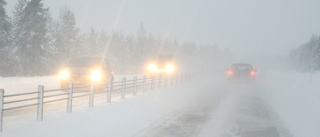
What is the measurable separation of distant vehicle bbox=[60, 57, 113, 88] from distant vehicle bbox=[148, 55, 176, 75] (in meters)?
14.7

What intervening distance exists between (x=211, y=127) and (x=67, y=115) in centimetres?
415

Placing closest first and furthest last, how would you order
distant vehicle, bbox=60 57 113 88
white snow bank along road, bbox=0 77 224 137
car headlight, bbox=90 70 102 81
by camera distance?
white snow bank along road, bbox=0 77 224 137 < distant vehicle, bbox=60 57 113 88 < car headlight, bbox=90 70 102 81

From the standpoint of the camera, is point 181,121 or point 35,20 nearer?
point 181,121

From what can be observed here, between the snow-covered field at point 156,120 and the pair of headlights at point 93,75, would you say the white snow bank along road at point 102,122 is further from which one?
the pair of headlights at point 93,75

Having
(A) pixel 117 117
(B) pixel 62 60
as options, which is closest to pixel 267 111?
(A) pixel 117 117

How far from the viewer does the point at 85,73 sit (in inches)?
756

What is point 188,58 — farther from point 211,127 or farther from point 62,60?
point 211,127

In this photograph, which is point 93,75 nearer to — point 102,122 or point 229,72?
point 102,122

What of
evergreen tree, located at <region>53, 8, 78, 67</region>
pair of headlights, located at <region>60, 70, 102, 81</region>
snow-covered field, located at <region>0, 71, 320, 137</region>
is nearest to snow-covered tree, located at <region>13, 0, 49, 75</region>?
evergreen tree, located at <region>53, 8, 78, 67</region>

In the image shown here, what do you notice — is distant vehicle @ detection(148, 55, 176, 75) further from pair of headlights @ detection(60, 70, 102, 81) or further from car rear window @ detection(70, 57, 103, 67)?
pair of headlights @ detection(60, 70, 102, 81)

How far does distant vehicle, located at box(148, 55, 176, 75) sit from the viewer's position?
1401 inches

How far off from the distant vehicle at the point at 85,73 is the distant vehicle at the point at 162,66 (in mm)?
14682

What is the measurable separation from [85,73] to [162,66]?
673 inches

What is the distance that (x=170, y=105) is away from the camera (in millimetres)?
16781
